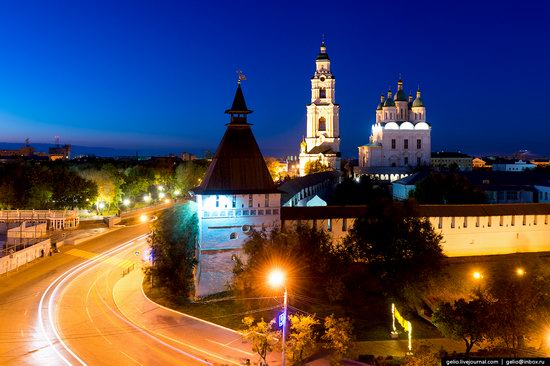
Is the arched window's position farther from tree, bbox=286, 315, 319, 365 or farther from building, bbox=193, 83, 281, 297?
tree, bbox=286, 315, 319, 365

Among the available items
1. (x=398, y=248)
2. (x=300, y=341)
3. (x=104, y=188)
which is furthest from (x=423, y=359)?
(x=104, y=188)

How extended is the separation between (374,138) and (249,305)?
75994 mm

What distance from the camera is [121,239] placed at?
40938 millimetres

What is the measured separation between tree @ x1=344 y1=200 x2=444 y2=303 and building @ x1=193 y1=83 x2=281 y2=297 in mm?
4866

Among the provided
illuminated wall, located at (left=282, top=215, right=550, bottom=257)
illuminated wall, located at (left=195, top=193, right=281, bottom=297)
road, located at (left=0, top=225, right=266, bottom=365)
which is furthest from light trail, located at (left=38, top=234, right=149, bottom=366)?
illuminated wall, located at (left=282, top=215, right=550, bottom=257)

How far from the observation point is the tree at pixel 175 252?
26.2 meters

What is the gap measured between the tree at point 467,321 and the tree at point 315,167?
197 feet

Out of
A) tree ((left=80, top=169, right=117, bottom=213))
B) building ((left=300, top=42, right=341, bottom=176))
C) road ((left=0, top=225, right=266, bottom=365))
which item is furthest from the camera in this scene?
building ((left=300, top=42, right=341, bottom=176))

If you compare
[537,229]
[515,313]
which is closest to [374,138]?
[537,229]

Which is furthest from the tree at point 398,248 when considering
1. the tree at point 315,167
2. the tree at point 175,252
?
the tree at point 315,167

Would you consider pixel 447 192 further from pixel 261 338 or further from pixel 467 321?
pixel 261 338

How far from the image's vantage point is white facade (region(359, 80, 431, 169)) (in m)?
92.4

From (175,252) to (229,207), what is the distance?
3700 mm

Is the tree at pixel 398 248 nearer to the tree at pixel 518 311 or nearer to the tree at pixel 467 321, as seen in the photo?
the tree at pixel 518 311
